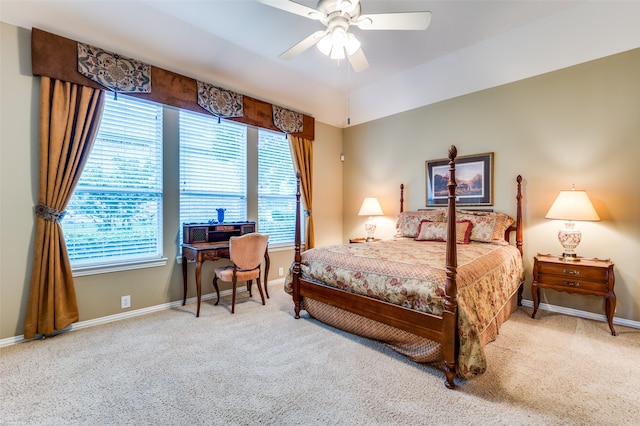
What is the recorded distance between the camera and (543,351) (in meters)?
2.41

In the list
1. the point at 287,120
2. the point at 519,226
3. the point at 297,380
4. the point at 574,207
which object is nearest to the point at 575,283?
the point at 574,207

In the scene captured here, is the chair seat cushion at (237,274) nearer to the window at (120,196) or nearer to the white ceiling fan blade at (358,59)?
the window at (120,196)

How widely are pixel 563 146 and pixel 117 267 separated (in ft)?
16.9

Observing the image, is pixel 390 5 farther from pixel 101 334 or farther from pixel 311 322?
pixel 101 334

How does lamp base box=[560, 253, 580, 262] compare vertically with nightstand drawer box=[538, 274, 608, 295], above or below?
above

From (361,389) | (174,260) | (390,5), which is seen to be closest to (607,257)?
(361,389)

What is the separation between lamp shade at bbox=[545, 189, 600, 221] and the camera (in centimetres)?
284

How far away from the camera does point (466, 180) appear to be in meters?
4.04

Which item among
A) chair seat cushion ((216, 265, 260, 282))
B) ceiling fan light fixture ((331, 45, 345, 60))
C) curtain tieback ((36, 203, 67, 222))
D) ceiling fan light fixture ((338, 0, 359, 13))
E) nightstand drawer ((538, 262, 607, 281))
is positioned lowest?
chair seat cushion ((216, 265, 260, 282))

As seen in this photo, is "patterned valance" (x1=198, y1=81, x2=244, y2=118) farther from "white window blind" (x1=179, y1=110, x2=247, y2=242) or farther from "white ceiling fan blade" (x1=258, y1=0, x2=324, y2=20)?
"white ceiling fan blade" (x1=258, y1=0, x2=324, y2=20)

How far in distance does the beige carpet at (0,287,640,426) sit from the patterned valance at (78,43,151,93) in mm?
2492

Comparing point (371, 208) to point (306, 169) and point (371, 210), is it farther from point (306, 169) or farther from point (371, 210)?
point (306, 169)

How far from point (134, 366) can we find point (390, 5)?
4.02m

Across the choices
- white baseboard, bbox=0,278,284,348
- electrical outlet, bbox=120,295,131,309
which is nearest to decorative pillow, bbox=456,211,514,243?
white baseboard, bbox=0,278,284,348
